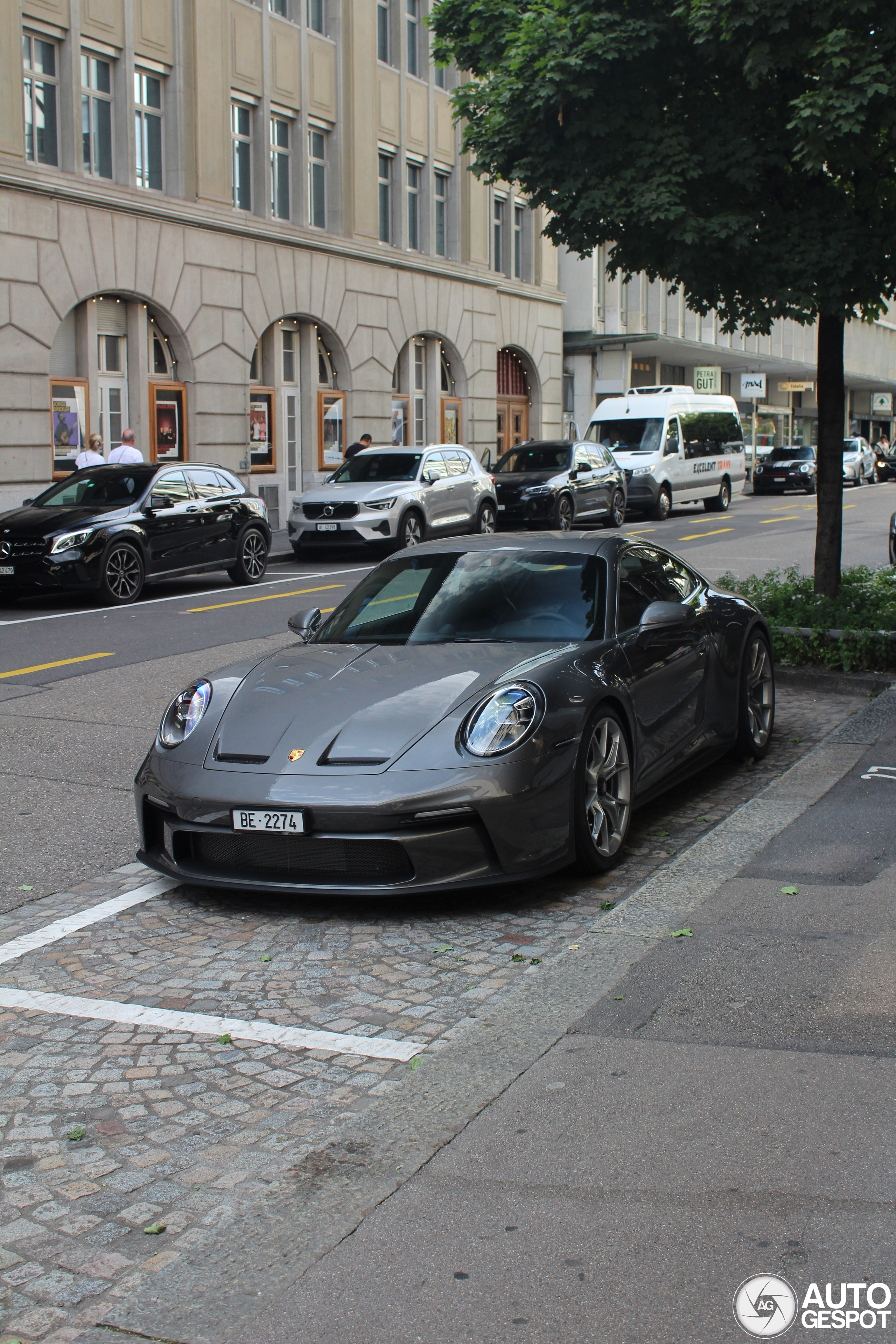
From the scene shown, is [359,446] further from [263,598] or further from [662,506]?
[263,598]

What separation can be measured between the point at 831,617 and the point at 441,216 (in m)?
29.5

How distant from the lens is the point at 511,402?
42156mm

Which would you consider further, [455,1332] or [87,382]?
[87,382]

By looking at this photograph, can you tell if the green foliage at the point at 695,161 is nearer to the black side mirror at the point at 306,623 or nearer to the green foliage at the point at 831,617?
the green foliage at the point at 831,617

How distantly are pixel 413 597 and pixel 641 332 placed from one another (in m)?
44.2

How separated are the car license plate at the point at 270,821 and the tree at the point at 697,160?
6447 mm

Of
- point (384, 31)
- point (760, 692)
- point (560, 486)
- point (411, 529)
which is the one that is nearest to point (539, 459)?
point (560, 486)

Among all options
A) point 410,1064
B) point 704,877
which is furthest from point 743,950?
point 410,1064

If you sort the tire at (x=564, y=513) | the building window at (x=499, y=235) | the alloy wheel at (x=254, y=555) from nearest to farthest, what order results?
the alloy wheel at (x=254, y=555), the tire at (x=564, y=513), the building window at (x=499, y=235)

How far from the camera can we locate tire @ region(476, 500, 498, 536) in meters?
25.7

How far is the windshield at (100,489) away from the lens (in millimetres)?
17828

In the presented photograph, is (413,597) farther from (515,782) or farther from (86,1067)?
(86,1067)

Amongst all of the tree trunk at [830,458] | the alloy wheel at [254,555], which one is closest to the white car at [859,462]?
the alloy wheel at [254,555]

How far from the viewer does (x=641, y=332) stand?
4912 cm
